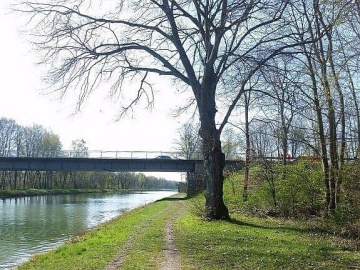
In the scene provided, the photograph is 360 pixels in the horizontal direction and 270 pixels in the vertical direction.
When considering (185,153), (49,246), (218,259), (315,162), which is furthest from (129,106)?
(185,153)

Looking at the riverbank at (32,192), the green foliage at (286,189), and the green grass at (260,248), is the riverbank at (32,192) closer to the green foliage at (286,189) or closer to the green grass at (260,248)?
the green foliage at (286,189)

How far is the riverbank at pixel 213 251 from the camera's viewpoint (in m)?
10.1

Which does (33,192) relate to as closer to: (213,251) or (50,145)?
(50,145)

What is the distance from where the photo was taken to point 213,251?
38.4 ft

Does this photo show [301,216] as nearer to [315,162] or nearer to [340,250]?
[315,162]

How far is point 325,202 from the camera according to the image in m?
20.3

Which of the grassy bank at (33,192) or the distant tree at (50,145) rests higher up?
the distant tree at (50,145)

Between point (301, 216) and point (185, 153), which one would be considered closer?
point (301, 216)

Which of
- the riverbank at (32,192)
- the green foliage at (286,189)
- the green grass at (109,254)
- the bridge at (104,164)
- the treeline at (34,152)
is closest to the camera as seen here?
the green grass at (109,254)

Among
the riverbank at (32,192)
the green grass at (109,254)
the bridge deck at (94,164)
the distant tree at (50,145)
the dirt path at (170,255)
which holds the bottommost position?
the riverbank at (32,192)

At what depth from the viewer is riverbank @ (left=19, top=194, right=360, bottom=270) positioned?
1011 cm

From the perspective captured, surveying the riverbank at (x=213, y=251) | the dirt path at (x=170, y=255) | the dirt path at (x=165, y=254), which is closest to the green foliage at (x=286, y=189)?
the riverbank at (x=213, y=251)

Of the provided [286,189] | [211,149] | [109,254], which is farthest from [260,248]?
[286,189]

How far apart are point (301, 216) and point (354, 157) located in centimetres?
701
